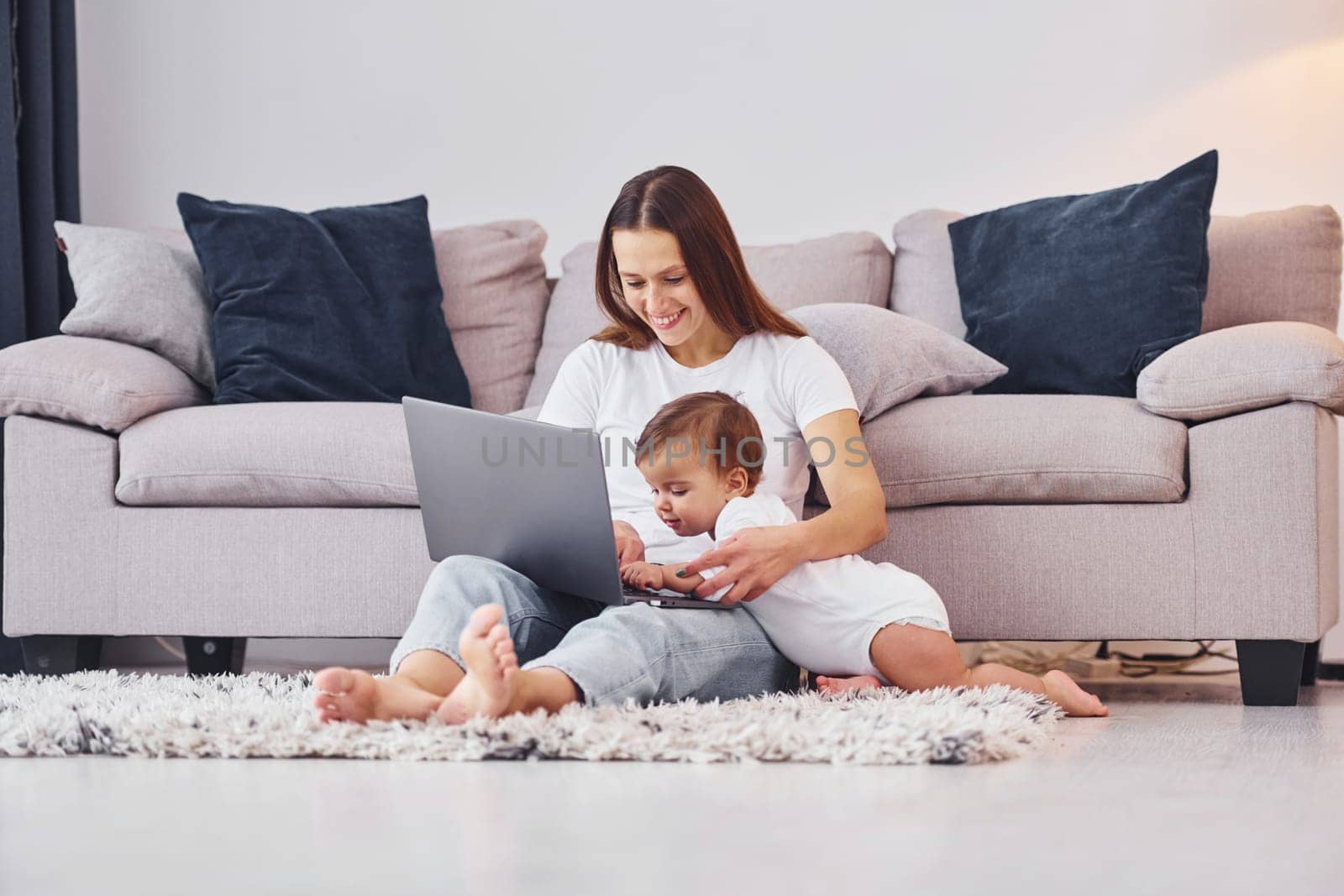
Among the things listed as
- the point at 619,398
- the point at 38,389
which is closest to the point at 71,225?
the point at 38,389

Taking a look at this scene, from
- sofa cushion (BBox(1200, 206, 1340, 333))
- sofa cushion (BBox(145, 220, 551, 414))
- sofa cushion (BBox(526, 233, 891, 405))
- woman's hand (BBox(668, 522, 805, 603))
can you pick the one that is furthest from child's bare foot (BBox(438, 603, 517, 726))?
sofa cushion (BBox(1200, 206, 1340, 333))

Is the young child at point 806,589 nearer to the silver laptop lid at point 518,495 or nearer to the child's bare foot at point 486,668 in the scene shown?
the silver laptop lid at point 518,495

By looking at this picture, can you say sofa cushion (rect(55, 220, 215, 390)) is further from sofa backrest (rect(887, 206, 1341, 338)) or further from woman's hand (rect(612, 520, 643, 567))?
sofa backrest (rect(887, 206, 1341, 338))

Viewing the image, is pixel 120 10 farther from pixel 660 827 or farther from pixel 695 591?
pixel 660 827

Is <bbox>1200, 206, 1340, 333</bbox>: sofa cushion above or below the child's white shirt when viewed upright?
above

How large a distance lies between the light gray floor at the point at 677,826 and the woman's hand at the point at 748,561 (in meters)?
0.31

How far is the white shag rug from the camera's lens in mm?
1324

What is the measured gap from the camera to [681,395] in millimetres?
1879

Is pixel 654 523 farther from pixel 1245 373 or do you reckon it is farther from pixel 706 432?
pixel 1245 373

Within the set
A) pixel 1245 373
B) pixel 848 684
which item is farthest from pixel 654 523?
pixel 1245 373

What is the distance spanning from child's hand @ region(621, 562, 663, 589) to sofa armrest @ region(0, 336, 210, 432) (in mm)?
1051

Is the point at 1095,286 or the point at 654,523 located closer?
the point at 654,523

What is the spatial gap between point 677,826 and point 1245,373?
1286mm

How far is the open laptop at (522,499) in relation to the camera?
1.49 metres
